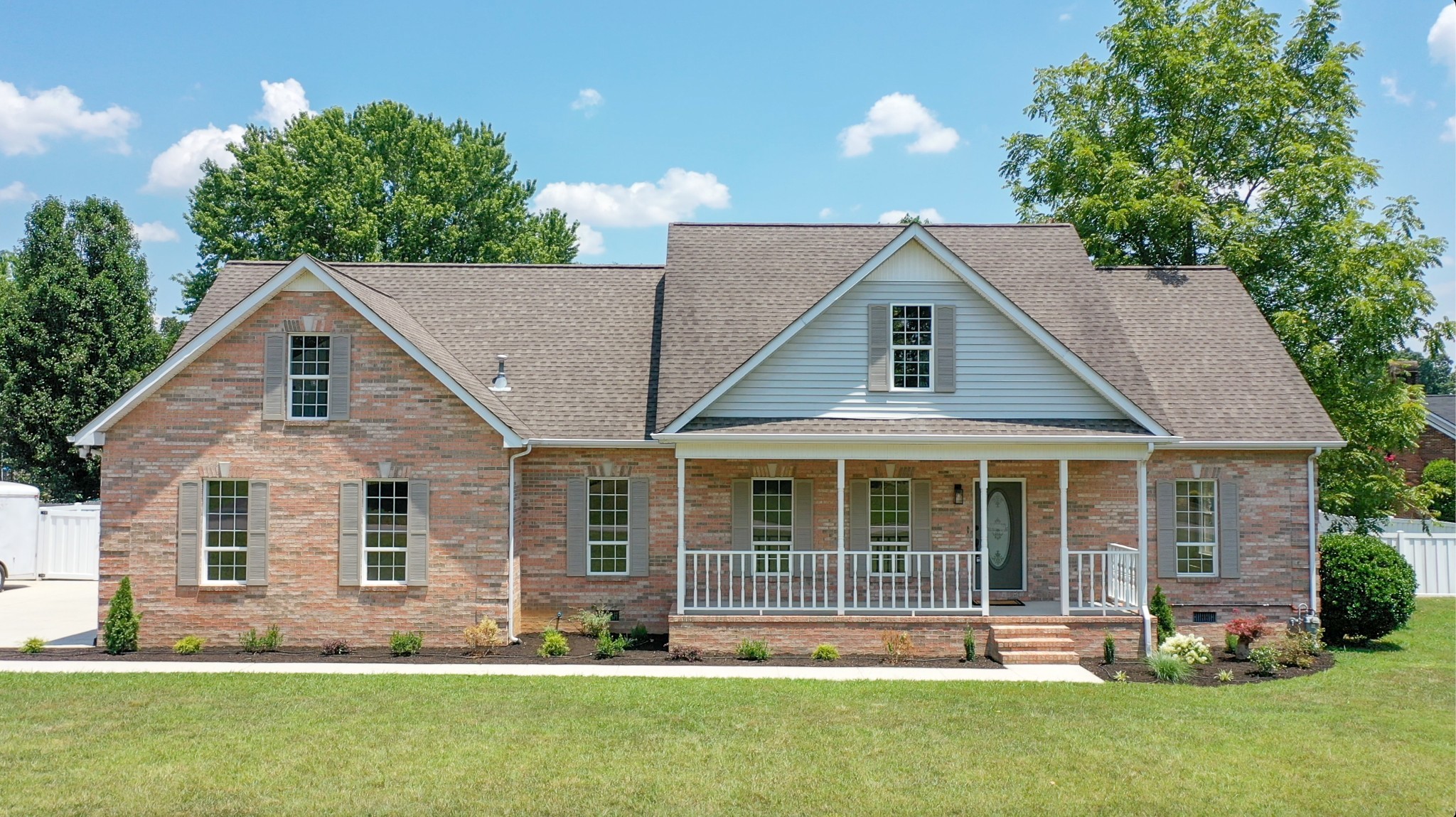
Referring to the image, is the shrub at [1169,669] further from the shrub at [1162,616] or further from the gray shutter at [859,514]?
the gray shutter at [859,514]

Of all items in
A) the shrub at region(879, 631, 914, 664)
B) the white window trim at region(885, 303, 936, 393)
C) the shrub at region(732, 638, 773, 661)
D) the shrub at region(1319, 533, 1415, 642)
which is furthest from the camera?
the shrub at region(1319, 533, 1415, 642)

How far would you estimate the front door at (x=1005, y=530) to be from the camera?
1750 cm

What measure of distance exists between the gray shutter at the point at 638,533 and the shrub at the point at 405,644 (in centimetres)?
369

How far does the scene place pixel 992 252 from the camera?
65.3ft

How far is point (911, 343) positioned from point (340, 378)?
9.34m

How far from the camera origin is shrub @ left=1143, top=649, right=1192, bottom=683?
539 inches

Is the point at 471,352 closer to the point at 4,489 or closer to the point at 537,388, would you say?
the point at 537,388

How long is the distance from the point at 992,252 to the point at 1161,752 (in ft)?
39.2

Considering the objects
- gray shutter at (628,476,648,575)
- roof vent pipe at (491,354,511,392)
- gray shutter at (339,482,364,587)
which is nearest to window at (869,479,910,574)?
gray shutter at (628,476,648,575)

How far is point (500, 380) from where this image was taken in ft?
58.9

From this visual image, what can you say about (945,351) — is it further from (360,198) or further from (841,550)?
(360,198)

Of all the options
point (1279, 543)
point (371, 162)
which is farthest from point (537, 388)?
point (371, 162)

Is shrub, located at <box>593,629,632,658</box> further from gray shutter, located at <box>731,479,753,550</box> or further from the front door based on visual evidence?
the front door

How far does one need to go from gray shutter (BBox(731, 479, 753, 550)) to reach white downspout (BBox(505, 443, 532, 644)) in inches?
146
